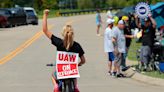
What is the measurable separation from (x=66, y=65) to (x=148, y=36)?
700 centimetres

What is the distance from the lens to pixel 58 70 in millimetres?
8758

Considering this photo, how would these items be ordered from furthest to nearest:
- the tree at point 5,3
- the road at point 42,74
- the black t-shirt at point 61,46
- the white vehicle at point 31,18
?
the tree at point 5,3 → the white vehicle at point 31,18 → the road at point 42,74 → the black t-shirt at point 61,46

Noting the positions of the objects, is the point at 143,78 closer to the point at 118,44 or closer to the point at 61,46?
the point at 118,44

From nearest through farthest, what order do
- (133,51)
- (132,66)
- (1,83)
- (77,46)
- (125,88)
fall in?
1. (77,46)
2. (125,88)
3. (1,83)
4. (132,66)
5. (133,51)

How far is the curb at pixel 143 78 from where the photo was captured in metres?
13.9

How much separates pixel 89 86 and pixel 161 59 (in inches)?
118

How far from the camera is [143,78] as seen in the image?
1466cm

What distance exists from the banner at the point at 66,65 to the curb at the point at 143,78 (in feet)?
17.6

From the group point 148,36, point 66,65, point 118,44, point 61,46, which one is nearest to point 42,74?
point 118,44

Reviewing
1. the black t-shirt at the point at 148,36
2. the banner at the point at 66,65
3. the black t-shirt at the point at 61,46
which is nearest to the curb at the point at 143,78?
the black t-shirt at the point at 148,36

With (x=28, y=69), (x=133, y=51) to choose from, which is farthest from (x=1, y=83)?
(x=133, y=51)

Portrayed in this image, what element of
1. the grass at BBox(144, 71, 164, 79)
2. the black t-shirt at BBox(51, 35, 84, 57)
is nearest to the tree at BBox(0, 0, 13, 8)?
the grass at BBox(144, 71, 164, 79)

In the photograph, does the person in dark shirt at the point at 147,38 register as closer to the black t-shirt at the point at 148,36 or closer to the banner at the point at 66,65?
the black t-shirt at the point at 148,36

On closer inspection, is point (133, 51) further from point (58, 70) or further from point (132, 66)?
point (58, 70)
